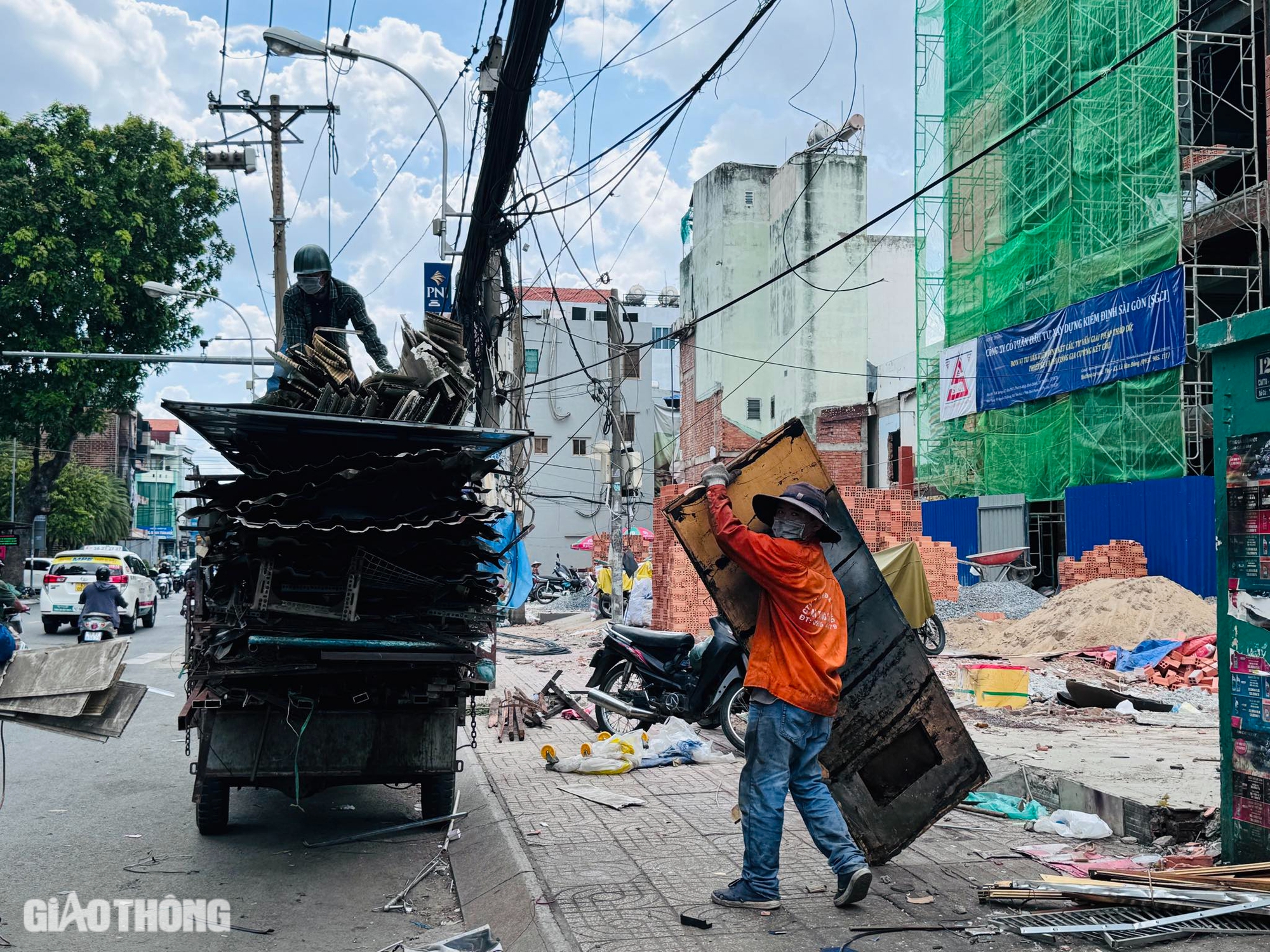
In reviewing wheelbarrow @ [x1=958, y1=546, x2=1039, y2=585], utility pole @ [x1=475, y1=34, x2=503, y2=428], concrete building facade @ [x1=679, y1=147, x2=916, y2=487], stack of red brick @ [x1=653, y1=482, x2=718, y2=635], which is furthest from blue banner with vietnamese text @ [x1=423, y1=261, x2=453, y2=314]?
concrete building facade @ [x1=679, y1=147, x2=916, y2=487]

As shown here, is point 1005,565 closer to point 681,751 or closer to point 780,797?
point 681,751

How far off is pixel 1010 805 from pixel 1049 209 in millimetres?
21589

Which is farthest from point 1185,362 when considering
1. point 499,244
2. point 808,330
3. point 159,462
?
point 159,462

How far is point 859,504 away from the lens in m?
19.9

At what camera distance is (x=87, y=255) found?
30.0 m

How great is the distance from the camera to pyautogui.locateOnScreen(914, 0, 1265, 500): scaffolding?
22172mm

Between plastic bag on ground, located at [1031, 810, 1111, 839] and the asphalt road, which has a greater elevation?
plastic bag on ground, located at [1031, 810, 1111, 839]

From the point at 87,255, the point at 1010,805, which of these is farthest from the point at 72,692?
the point at 87,255

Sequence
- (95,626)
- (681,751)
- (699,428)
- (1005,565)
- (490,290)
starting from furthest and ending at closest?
(699,428) → (1005,565) → (95,626) → (490,290) → (681,751)

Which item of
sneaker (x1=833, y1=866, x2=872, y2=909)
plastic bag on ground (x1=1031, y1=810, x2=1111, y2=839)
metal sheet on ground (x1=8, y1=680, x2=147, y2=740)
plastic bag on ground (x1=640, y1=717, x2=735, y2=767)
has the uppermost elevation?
metal sheet on ground (x1=8, y1=680, x2=147, y2=740)

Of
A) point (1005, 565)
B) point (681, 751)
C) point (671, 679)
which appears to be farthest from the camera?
point (1005, 565)

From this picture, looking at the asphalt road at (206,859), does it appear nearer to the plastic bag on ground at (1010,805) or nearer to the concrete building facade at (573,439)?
the plastic bag on ground at (1010,805)

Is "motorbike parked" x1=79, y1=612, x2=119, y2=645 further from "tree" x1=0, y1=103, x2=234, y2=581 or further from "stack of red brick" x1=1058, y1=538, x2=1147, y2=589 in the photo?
"stack of red brick" x1=1058, y1=538, x2=1147, y2=589

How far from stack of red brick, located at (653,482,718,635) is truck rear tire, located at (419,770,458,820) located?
39.5ft
